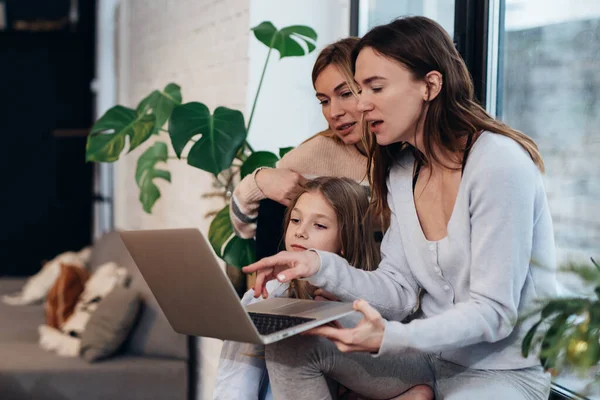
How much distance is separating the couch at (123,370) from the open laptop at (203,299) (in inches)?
65.1

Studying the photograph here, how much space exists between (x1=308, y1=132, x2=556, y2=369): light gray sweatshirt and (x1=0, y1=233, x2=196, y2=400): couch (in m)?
1.69

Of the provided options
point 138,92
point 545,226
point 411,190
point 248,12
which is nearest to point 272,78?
point 248,12

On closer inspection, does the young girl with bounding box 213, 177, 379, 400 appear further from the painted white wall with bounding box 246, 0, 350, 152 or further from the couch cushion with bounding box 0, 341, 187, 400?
the couch cushion with bounding box 0, 341, 187, 400

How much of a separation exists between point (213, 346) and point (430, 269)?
1.64 metres

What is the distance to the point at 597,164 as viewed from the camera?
5.62 ft

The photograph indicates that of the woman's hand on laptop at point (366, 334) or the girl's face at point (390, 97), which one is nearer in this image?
the woman's hand on laptop at point (366, 334)

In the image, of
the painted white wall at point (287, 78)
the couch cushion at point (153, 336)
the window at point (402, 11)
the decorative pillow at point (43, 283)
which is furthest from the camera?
the decorative pillow at point (43, 283)

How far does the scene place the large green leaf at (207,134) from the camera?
2303 mm

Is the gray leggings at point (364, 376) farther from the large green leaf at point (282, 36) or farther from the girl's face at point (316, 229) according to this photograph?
the large green leaf at point (282, 36)

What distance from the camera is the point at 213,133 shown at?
233cm

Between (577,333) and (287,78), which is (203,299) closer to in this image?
(577,333)

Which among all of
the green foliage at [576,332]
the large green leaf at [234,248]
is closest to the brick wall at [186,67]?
the large green leaf at [234,248]

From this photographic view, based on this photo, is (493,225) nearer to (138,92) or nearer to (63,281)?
(63,281)

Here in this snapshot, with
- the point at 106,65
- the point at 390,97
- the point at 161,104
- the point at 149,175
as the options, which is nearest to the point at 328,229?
the point at 390,97
